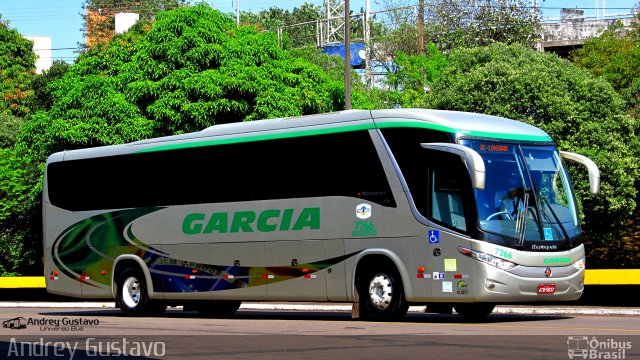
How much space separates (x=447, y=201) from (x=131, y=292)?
884 centimetres

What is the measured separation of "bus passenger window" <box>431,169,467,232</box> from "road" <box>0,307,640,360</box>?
1733 millimetres

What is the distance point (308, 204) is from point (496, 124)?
12.5 ft

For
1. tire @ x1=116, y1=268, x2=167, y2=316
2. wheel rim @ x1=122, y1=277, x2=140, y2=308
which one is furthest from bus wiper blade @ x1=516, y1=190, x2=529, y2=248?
wheel rim @ x1=122, y1=277, x2=140, y2=308

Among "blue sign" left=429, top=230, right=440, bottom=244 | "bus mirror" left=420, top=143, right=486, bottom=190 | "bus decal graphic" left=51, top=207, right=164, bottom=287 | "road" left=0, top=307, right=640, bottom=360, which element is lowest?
"road" left=0, top=307, right=640, bottom=360

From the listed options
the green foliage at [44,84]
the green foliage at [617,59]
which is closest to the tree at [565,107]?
the green foliage at [617,59]

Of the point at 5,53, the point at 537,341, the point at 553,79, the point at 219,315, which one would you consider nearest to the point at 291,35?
the point at 5,53

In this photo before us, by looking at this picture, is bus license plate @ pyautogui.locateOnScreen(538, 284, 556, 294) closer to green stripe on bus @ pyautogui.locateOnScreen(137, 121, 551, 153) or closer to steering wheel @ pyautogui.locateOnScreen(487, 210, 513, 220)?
steering wheel @ pyautogui.locateOnScreen(487, 210, 513, 220)

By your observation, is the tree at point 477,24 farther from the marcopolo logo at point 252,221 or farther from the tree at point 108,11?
the marcopolo logo at point 252,221

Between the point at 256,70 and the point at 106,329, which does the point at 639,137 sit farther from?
the point at 106,329

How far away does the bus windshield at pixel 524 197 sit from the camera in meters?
19.0

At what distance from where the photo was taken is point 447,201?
1931cm

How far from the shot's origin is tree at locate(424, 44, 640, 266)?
4781cm

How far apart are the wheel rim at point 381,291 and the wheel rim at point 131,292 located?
6760 mm

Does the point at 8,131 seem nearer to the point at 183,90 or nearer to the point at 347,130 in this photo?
the point at 183,90
